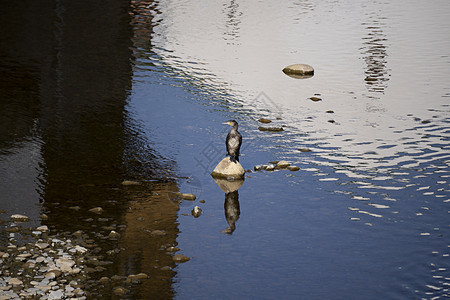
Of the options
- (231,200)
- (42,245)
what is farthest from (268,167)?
(42,245)

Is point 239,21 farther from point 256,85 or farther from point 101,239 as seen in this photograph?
point 101,239

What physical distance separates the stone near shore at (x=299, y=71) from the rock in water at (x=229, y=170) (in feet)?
34.1

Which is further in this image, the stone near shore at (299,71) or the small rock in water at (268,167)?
the stone near shore at (299,71)

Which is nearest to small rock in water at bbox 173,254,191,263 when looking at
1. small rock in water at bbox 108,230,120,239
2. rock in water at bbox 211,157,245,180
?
small rock in water at bbox 108,230,120,239

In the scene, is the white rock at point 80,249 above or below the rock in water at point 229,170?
below

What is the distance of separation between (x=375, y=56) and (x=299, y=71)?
4806 millimetres

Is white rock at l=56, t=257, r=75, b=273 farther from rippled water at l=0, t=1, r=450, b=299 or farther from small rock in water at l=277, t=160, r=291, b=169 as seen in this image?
small rock in water at l=277, t=160, r=291, b=169

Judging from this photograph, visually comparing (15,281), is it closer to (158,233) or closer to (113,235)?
(113,235)

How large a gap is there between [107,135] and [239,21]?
840 inches

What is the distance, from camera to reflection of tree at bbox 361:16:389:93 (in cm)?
2256

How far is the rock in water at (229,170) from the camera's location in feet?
44.9

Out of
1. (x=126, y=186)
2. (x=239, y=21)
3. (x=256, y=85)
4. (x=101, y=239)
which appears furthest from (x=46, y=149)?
(x=239, y=21)

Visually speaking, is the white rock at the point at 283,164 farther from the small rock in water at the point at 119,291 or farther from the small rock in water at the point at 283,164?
the small rock in water at the point at 119,291

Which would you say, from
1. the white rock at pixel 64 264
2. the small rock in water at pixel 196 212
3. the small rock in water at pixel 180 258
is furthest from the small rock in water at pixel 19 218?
the small rock in water at pixel 196 212
